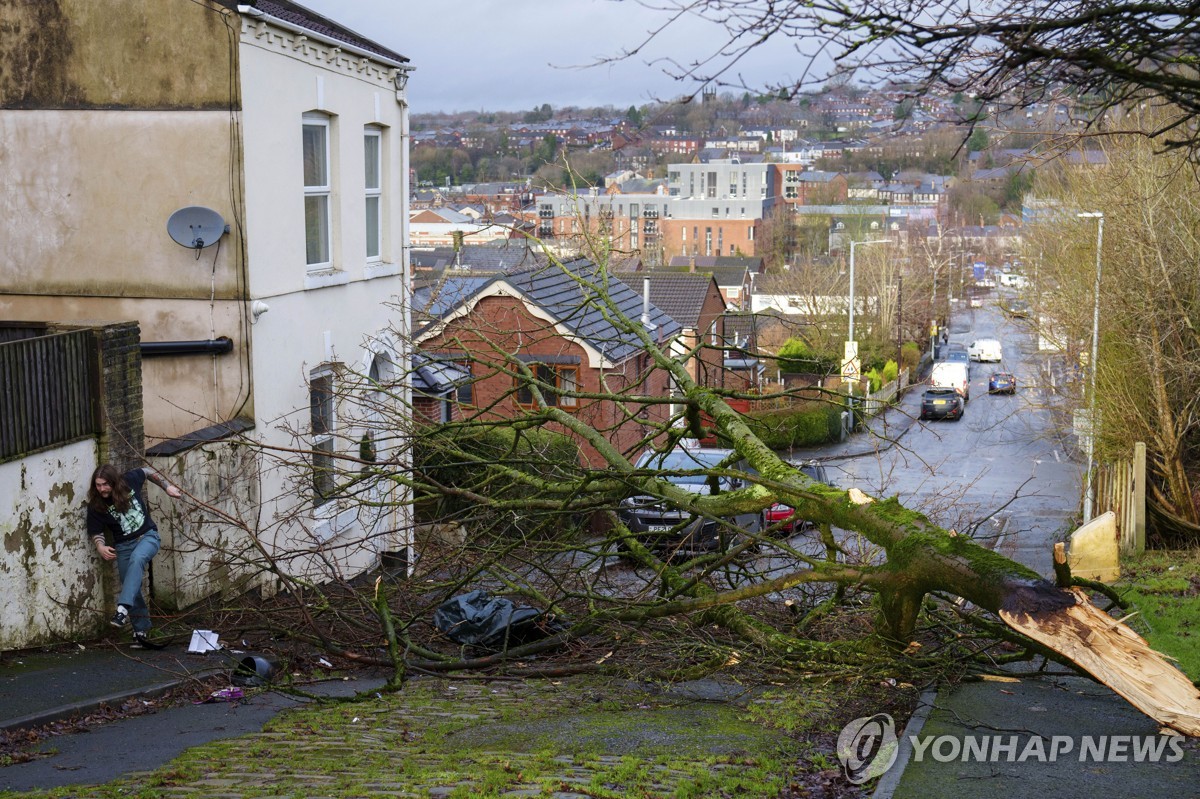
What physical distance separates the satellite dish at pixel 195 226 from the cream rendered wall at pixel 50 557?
2.44m

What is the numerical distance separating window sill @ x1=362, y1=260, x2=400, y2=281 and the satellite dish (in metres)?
3.34

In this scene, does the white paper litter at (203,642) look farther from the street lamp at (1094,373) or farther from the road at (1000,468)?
the street lamp at (1094,373)

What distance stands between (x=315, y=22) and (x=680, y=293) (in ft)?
92.3

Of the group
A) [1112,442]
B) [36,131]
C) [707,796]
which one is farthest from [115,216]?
[1112,442]

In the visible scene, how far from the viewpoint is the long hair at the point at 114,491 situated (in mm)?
9336

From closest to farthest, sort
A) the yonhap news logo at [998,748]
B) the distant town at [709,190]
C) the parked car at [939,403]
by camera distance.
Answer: the yonhap news logo at [998,748]
the parked car at [939,403]
the distant town at [709,190]

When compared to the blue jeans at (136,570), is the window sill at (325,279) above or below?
above

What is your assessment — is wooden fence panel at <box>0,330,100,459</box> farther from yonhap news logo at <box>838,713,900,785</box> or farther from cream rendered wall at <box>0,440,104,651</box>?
yonhap news logo at <box>838,713,900,785</box>

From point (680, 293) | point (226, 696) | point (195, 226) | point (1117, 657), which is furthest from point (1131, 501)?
point (680, 293)

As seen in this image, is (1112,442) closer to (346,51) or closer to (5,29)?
(346,51)

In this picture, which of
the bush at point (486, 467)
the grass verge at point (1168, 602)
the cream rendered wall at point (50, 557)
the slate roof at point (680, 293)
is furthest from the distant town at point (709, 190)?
the cream rendered wall at point (50, 557)

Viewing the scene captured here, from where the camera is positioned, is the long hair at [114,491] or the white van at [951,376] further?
the white van at [951,376]

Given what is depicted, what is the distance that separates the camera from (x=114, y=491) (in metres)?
9.34

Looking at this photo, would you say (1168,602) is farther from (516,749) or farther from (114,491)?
(114,491)
